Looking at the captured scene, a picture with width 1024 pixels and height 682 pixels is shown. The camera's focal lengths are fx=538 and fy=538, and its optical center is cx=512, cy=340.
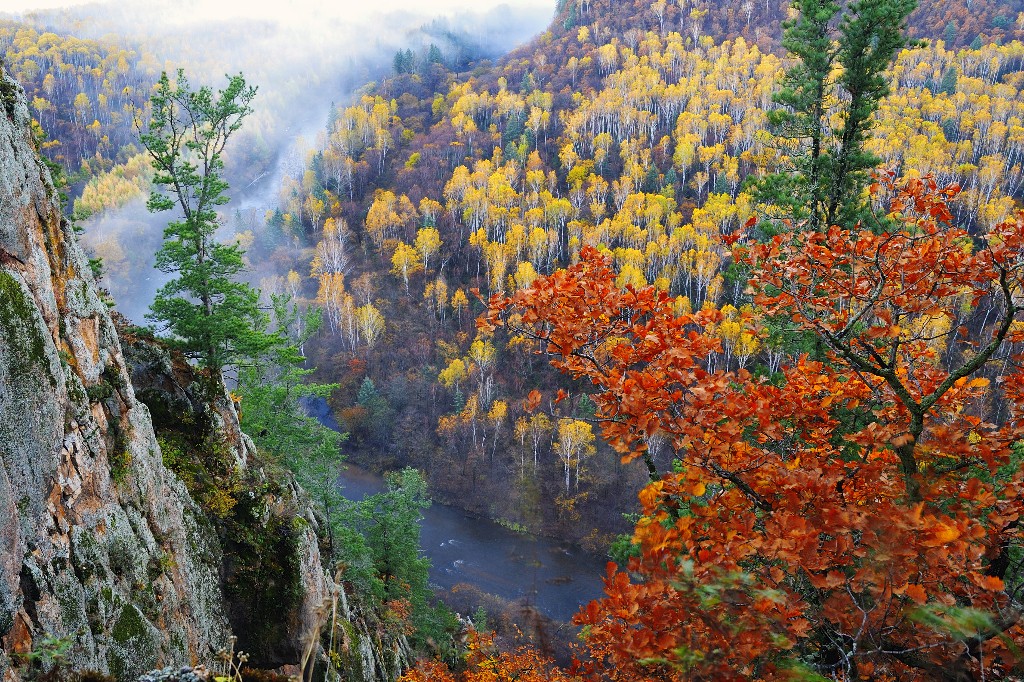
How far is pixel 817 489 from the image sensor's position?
4711mm

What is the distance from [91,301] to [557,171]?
88285 millimetres

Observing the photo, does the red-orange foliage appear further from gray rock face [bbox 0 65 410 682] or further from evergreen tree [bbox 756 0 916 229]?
evergreen tree [bbox 756 0 916 229]

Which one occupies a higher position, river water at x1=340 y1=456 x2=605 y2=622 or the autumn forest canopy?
the autumn forest canopy

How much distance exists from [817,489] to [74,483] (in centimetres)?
844

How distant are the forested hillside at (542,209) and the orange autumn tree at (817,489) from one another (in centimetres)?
2474

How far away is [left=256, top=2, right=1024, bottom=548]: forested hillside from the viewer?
178ft

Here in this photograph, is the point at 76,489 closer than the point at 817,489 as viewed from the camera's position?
No

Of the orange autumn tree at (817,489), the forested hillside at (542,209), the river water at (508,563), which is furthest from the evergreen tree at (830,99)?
the river water at (508,563)

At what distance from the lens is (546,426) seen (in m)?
54.7

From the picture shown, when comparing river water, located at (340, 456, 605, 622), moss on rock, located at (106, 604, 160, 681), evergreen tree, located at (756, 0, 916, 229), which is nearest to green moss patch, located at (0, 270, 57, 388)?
moss on rock, located at (106, 604, 160, 681)

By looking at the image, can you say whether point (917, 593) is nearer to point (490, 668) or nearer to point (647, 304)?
point (647, 304)

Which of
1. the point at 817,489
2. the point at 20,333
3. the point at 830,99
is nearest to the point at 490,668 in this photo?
the point at 20,333

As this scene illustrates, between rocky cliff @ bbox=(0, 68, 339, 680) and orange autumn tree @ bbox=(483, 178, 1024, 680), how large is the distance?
5422 mm

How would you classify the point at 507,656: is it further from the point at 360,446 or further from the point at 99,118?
the point at 99,118
